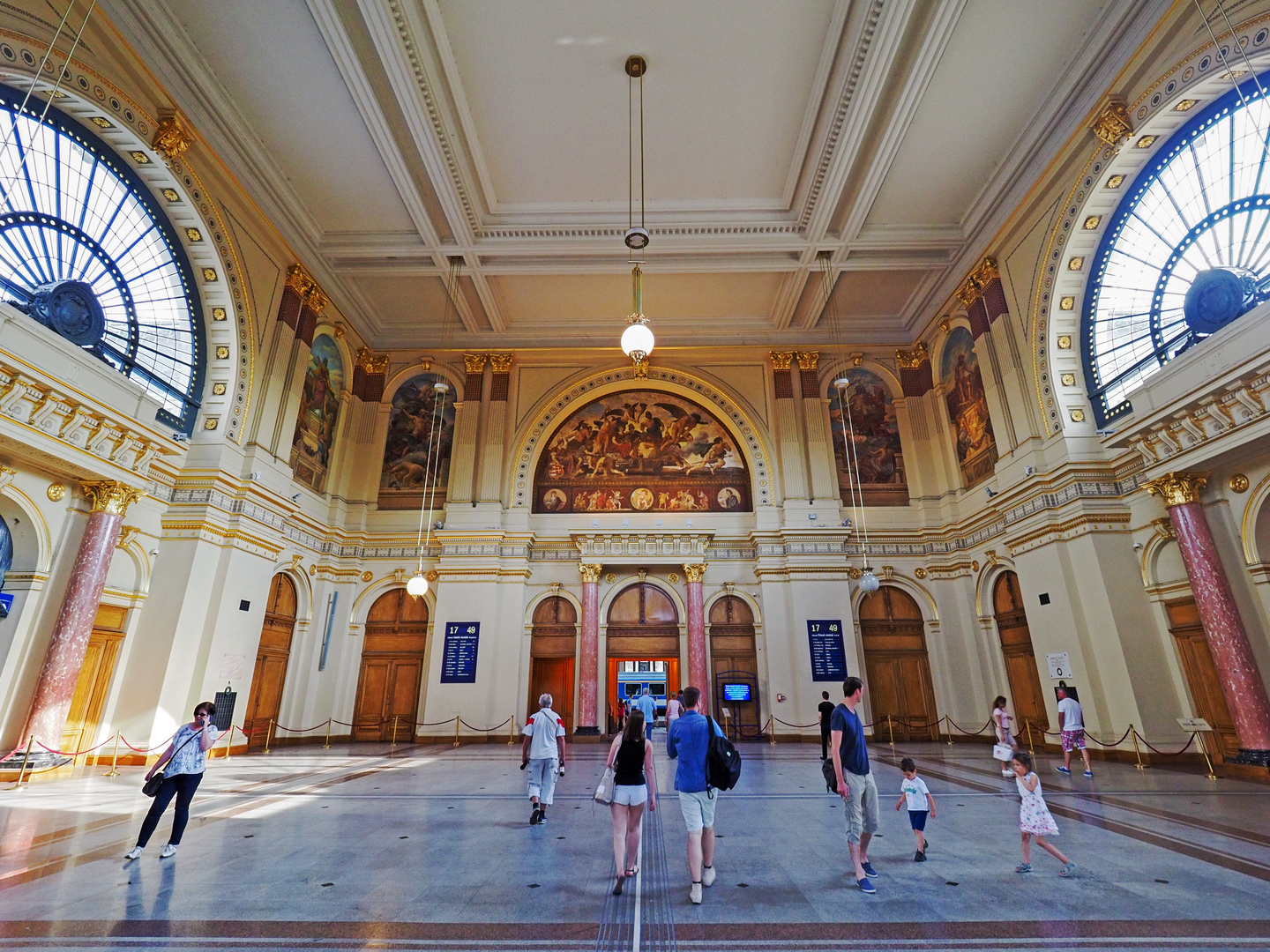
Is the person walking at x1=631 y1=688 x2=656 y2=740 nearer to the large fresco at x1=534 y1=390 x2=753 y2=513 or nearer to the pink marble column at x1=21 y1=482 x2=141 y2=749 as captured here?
the pink marble column at x1=21 y1=482 x2=141 y2=749

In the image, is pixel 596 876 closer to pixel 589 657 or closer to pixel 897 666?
pixel 589 657

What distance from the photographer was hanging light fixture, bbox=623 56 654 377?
689 cm

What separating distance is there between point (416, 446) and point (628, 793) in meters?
13.8

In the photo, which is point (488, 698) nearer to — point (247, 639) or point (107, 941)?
point (247, 639)

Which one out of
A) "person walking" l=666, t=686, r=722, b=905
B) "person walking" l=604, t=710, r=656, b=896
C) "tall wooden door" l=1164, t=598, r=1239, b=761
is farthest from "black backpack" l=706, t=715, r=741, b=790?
"tall wooden door" l=1164, t=598, r=1239, b=761

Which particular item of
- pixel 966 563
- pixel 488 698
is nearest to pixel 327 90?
pixel 488 698

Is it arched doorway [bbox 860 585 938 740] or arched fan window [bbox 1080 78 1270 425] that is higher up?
arched fan window [bbox 1080 78 1270 425]

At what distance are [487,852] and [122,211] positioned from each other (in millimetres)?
11395

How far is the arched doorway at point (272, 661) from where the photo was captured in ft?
40.2

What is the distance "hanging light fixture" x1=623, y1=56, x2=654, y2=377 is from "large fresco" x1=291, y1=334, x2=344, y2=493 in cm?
759

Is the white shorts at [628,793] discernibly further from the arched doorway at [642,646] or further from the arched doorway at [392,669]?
the arched doorway at [392,669]

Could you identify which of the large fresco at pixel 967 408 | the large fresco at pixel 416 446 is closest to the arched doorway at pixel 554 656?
the large fresco at pixel 416 446

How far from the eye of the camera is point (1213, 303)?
8.83 metres

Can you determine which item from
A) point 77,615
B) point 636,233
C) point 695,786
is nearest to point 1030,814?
point 695,786
